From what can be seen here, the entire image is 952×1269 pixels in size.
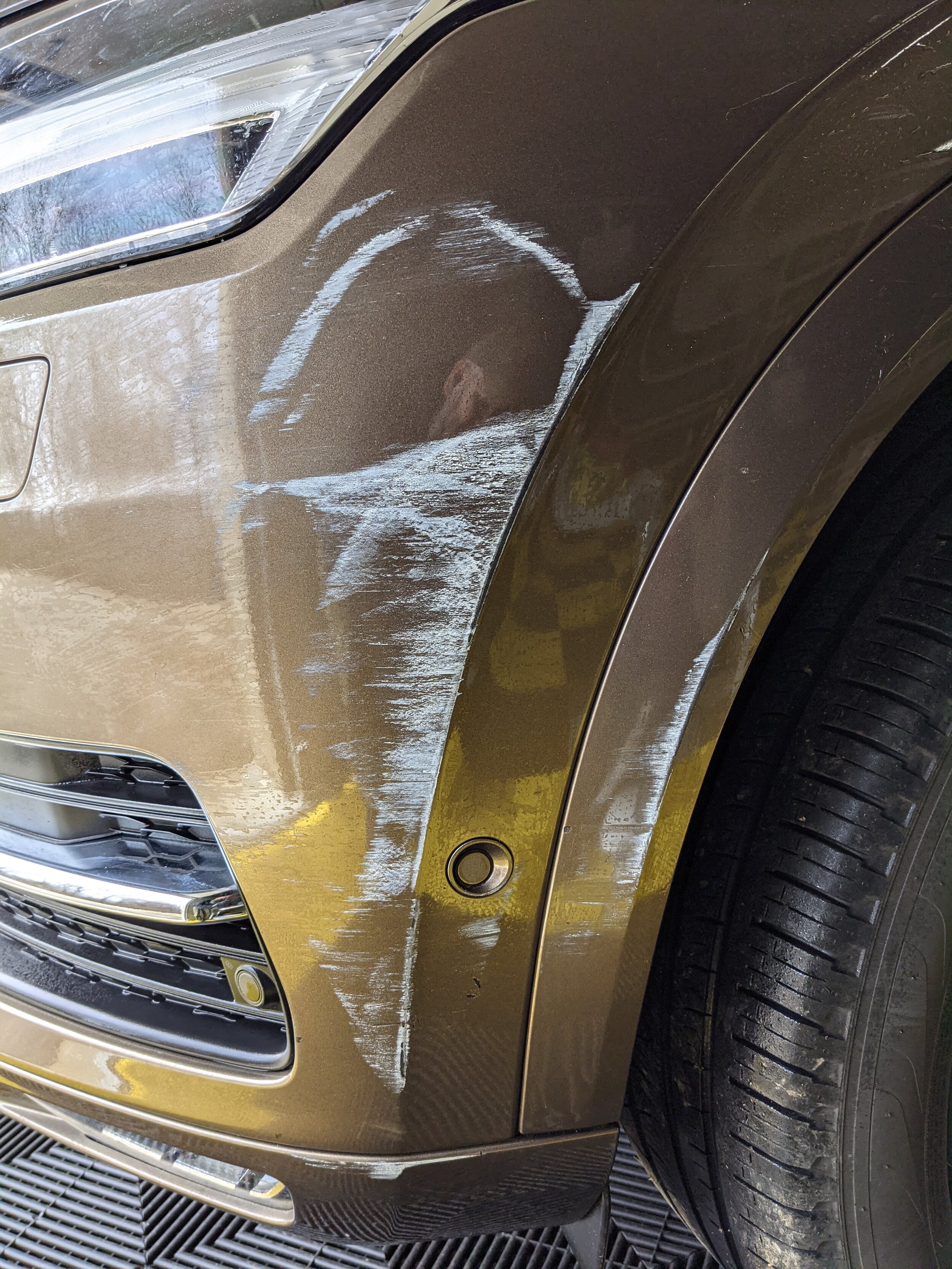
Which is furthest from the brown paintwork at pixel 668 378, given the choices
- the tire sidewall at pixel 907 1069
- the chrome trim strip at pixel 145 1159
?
the chrome trim strip at pixel 145 1159

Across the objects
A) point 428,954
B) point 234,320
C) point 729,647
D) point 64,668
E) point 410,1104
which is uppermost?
point 234,320

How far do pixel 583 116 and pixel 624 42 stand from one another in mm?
64

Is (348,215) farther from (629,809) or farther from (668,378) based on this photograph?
(629,809)

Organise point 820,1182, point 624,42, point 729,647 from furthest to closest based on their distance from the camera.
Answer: point 820,1182 < point 729,647 < point 624,42

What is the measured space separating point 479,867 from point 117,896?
42 cm

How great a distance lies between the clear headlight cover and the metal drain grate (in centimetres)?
136

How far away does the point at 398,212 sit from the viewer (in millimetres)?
729

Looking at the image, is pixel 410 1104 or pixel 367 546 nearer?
pixel 367 546

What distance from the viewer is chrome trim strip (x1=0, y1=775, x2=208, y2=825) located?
3.11ft

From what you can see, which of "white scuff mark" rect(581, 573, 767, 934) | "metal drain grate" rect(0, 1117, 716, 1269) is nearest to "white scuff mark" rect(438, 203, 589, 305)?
"white scuff mark" rect(581, 573, 767, 934)

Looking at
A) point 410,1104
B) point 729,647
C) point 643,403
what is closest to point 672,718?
point 729,647

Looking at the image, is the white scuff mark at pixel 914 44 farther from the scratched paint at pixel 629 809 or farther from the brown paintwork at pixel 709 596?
the scratched paint at pixel 629 809

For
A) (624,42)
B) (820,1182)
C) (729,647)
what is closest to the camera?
(624,42)

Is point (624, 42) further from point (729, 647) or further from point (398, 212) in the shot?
point (729, 647)
